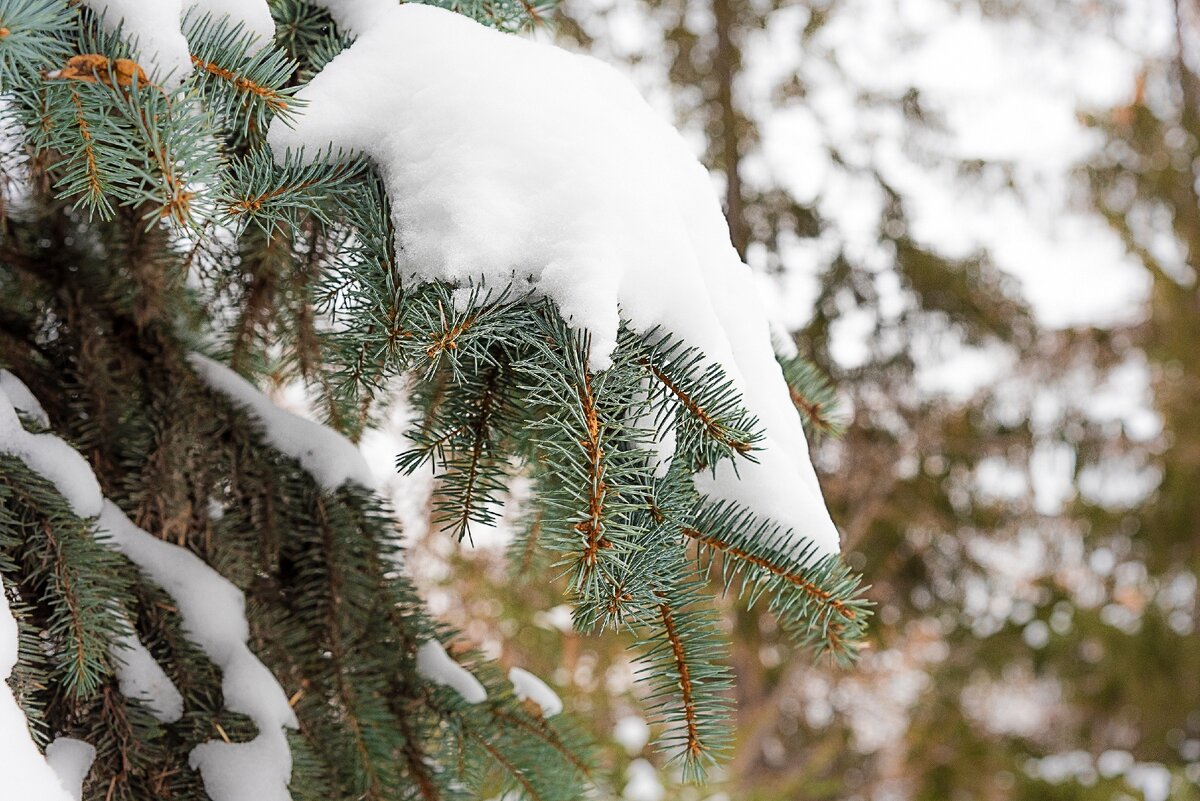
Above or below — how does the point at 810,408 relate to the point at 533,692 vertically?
above

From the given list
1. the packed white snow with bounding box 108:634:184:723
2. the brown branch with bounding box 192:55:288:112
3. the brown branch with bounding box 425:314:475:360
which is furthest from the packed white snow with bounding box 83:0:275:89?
the packed white snow with bounding box 108:634:184:723

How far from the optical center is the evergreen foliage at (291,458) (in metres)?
0.59

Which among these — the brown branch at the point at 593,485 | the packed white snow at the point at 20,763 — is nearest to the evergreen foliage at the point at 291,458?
the brown branch at the point at 593,485

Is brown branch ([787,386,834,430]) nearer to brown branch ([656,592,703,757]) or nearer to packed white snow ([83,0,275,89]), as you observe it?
brown branch ([656,592,703,757])

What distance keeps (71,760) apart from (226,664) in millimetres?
154

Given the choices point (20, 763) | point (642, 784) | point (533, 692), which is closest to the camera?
point (20, 763)

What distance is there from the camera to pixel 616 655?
10.5 ft

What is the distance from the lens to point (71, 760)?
2.31 ft

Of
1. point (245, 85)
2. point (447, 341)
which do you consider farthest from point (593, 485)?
point (245, 85)

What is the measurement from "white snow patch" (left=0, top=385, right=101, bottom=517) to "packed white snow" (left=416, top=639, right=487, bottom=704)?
1.20ft

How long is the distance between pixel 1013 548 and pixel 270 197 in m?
4.46

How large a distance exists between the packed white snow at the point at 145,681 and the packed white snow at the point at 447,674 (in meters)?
0.26

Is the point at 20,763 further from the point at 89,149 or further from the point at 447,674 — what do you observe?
the point at 447,674

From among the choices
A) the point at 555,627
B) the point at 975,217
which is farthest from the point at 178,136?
the point at 975,217
